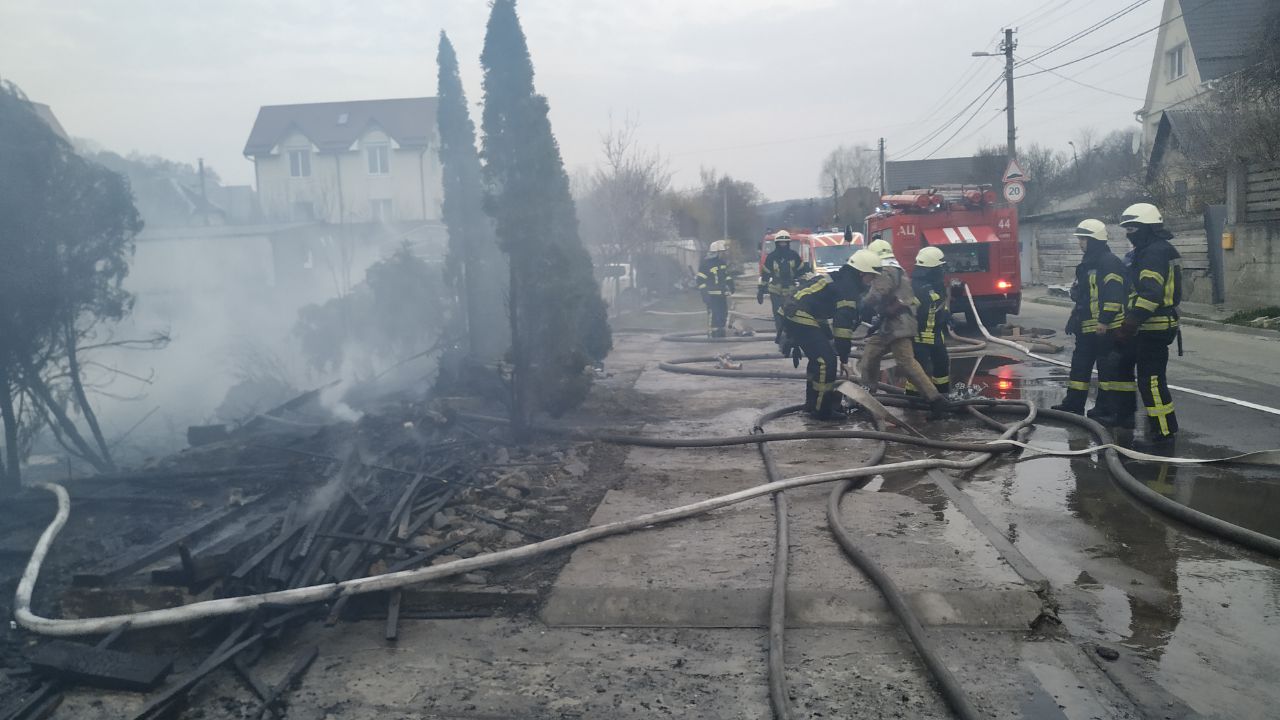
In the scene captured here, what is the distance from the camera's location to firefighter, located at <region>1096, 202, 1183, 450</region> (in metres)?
7.34

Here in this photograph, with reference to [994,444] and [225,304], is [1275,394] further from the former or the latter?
[225,304]

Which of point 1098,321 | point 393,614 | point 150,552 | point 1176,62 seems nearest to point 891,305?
point 1098,321

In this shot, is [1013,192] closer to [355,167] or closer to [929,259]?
[929,259]

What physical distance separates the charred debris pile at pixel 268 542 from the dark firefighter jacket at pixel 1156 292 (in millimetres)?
4839

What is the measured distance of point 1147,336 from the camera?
24.4 ft

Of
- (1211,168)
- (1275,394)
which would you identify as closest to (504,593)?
(1275,394)

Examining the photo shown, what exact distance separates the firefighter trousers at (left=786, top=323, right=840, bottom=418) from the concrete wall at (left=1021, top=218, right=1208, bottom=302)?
14.8 meters

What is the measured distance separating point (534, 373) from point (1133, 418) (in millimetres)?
5873

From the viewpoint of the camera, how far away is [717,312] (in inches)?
678

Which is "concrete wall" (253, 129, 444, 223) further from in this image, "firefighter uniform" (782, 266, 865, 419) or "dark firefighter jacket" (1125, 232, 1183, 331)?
"dark firefighter jacket" (1125, 232, 1183, 331)

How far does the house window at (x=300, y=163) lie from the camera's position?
44.4 meters

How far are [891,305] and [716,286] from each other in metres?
8.16

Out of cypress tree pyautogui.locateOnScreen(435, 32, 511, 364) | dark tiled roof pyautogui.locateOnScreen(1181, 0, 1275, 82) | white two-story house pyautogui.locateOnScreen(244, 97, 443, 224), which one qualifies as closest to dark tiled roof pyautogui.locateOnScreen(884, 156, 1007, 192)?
dark tiled roof pyautogui.locateOnScreen(1181, 0, 1275, 82)

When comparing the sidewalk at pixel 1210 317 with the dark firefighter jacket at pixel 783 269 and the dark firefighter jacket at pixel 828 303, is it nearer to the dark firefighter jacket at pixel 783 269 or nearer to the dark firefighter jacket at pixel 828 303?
the dark firefighter jacket at pixel 783 269
